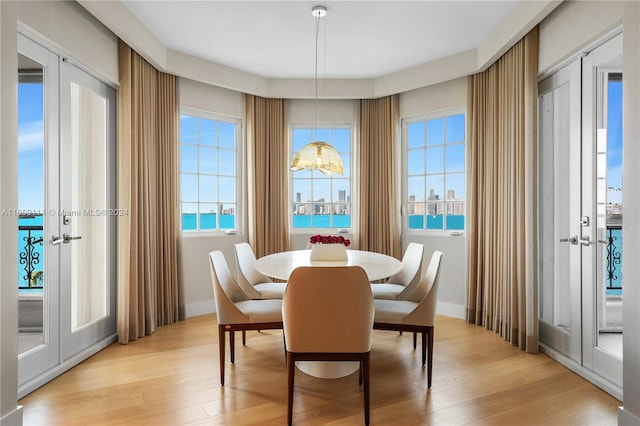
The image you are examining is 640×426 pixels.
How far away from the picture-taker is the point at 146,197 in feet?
12.9

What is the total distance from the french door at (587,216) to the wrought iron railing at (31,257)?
3.92m

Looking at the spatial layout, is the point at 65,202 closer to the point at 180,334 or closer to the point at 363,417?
the point at 180,334

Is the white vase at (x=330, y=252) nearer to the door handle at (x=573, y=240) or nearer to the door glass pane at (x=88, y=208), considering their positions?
the door handle at (x=573, y=240)

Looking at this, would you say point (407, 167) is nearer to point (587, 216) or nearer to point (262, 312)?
point (587, 216)

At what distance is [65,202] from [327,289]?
2.26m

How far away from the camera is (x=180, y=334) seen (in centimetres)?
389

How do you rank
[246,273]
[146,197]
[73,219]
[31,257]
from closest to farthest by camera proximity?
[31,257], [73,219], [246,273], [146,197]

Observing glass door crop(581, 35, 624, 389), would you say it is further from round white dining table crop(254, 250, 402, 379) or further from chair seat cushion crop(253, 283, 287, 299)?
chair seat cushion crop(253, 283, 287, 299)

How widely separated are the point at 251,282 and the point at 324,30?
96.9 inches

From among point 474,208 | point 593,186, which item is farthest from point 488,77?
point 593,186

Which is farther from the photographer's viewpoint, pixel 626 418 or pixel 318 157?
pixel 318 157

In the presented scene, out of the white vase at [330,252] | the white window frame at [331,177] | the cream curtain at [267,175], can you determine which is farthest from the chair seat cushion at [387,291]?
the cream curtain at [267,175]

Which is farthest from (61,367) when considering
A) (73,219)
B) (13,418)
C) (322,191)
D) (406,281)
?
(322,191)

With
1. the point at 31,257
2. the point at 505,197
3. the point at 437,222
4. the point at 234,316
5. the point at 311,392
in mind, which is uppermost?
the point at 505,197
